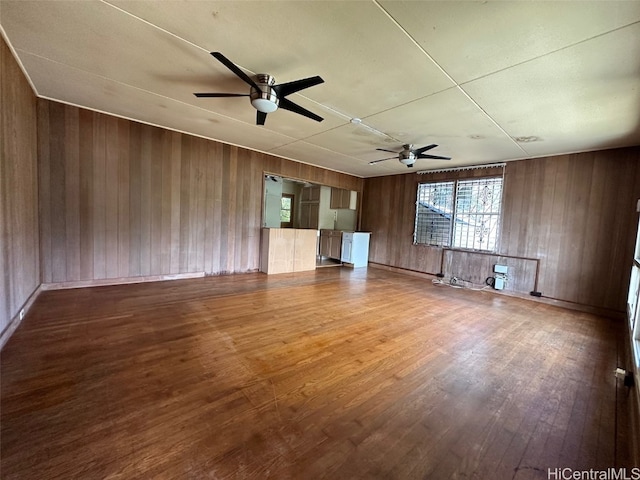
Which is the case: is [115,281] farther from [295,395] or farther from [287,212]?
[287,212]

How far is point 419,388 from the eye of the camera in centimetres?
206

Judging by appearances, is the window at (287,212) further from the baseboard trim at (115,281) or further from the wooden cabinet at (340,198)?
the baseboard trim at (115,281)

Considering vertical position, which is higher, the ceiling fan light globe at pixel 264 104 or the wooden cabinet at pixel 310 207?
the ceiling fan light globe at pixel 264 104

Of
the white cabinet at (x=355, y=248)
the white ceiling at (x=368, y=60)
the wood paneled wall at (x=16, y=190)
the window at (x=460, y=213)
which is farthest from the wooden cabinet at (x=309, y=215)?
the wood paneled wall at (x=16, y=190)

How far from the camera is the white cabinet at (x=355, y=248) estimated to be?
303 inches

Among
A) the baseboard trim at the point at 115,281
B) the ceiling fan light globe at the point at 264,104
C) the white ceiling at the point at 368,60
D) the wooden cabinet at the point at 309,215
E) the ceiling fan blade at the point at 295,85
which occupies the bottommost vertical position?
the baseboard trim at the point at 115,281

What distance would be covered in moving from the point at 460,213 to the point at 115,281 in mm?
7129

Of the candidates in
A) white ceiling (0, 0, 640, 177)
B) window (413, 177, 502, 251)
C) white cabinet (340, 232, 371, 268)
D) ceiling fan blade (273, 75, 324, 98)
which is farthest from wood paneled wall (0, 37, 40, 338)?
window (413, 177, 502, 251)

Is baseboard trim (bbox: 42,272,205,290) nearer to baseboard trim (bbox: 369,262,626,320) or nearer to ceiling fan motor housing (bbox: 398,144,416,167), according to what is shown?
ceiling fan motor housing (bbox: 398,144,416,167)

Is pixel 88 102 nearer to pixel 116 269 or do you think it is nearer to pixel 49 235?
pixel 49 235

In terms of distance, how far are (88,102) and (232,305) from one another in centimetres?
362

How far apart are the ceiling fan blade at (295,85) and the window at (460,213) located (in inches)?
196

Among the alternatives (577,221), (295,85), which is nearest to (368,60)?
(295,85)

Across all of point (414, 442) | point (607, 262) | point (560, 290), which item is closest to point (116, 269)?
point (414, 442)
